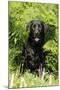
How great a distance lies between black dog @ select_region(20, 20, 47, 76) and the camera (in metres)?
1.73

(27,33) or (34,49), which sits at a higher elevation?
(27,33)

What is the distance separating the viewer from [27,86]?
1.72 meters

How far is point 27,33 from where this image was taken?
174 cm

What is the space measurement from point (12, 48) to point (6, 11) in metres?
0.31

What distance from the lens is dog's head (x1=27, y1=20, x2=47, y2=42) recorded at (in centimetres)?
176

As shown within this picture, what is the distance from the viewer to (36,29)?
5.81 feet

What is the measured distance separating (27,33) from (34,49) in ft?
0.49

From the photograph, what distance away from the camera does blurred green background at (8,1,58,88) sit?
5.60 ft

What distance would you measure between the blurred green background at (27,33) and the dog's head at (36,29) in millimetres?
34

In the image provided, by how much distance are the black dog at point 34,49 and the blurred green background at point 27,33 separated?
0.04 meters

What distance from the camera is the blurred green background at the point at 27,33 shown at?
1.71m

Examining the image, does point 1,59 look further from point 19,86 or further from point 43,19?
point 43,19

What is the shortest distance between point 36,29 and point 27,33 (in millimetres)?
89

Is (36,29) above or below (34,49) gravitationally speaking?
above
